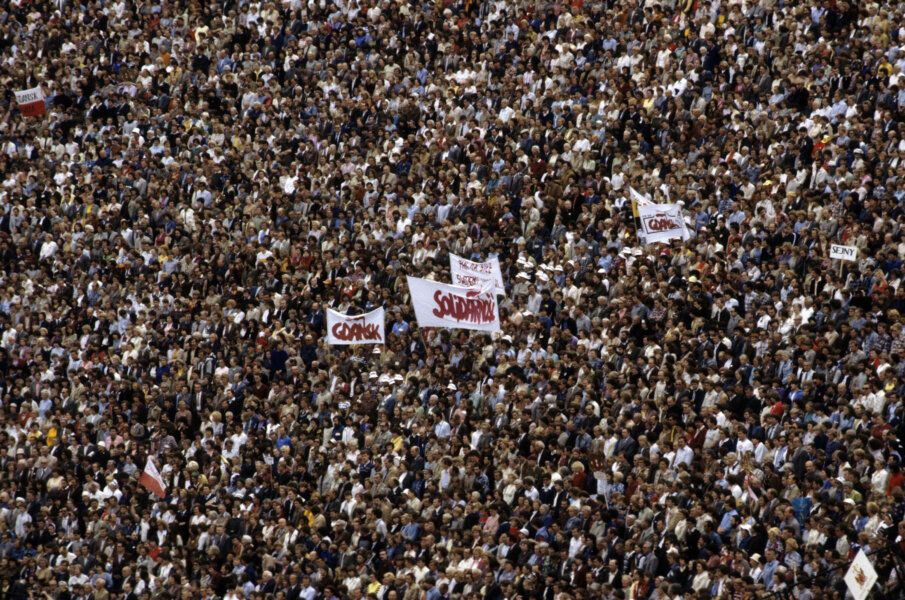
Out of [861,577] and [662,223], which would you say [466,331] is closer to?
[662,223]

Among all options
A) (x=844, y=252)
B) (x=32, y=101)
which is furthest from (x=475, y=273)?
(x=32, y=101)

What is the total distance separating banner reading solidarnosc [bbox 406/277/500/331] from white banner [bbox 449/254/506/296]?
1.30ft

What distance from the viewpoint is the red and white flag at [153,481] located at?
28125 mm

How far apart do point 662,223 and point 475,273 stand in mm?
3401

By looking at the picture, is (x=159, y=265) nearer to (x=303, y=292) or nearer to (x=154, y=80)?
(x=303, y=292)

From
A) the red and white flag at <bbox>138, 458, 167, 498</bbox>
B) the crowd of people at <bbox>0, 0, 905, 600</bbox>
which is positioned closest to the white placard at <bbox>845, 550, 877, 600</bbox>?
the crowd of people at <bbox>0, 0, 905, 600</bbox>

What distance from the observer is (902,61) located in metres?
30.6

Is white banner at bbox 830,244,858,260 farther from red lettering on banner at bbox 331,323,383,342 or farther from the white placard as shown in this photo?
red lettering on banner at bbox 331,323,383,342

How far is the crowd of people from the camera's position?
79.5ft

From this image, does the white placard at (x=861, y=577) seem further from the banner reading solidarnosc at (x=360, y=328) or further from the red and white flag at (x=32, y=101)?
the red and white flag at (x=32, y=101)

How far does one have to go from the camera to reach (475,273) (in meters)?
29.1

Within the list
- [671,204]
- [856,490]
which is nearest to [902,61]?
[671,204]

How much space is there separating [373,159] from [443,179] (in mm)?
2127

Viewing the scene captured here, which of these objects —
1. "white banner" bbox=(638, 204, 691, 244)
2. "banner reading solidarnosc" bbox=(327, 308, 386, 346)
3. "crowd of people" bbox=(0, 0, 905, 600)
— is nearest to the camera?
"crowd of people" bbox=(0, 0, 905, 600)
